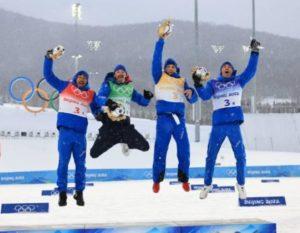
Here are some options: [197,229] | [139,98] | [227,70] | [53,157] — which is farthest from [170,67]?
[53,157]

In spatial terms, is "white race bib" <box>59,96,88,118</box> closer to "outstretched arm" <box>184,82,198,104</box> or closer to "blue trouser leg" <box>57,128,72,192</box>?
"blue trouser leg" <box>57,128,72,192</box>

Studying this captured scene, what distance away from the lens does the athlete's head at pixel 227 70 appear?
11164 millimetres

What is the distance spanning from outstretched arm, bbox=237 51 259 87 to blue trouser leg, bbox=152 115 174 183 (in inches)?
61.5

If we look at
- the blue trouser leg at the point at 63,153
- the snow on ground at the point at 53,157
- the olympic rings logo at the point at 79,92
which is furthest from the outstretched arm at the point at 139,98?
the snow on ground at the point at 53,157

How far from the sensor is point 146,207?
66.4 feet

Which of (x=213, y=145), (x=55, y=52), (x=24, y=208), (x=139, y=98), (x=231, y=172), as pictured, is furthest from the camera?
(x=231, y=172)

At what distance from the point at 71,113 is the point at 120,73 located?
117 cm

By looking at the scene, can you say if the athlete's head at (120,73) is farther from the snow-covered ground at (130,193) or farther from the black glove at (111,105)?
the snow-covered ground at (130,193)

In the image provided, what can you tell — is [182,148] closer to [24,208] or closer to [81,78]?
[81,78]

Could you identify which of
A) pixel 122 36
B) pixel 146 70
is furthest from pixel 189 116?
pixel 122 36

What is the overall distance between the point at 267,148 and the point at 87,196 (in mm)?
17822

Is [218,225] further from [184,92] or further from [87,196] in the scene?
[87,196]

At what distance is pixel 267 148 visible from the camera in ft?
127

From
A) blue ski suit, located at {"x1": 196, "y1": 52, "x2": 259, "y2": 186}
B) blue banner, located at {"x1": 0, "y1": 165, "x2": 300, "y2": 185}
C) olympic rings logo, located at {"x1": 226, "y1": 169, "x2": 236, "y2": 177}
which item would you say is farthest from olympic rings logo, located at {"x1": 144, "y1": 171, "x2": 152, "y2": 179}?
blue ski suit, located at {"x1": 196, "y1": 52, "x2": 259, "y2": 186}
